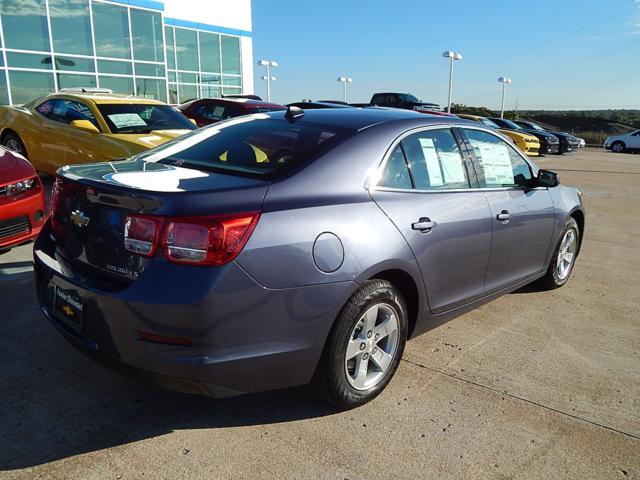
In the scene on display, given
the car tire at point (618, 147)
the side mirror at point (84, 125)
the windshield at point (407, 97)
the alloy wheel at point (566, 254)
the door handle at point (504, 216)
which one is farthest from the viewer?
the car tire at point (618, 147)

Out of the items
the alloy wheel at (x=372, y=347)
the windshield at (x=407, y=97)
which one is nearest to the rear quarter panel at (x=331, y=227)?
the alloy wheel at (x=372, y=347)

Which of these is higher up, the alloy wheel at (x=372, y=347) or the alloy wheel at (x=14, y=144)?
the alloy wheel at (x=14, y=144)

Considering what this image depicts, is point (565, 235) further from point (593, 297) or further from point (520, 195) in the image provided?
point (520, 195)

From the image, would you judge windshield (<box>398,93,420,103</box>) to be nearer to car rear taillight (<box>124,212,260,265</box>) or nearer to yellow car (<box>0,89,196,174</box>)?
yellow car (<box>0,89,196,174</box>)

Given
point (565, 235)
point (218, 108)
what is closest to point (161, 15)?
point (218, 108)

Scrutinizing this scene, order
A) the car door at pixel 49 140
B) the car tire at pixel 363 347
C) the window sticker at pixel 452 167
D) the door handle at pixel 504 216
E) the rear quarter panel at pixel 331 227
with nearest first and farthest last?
1. the rear quarter panel at pixel 331 227
2. the car tire at pixel 363 347
3. the window sticker at pixel 452 167
4. the door handle at pixel 504 216
5. the car door at pixel 49 140

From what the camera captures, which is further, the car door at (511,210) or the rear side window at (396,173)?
the car door at (511,210)

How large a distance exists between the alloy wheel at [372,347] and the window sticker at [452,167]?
103 cm

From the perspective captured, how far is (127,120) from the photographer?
7914 millimetres

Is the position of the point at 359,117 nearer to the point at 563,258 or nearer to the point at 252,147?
the point at 252,147

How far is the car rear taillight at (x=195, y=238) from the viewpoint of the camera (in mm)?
2346

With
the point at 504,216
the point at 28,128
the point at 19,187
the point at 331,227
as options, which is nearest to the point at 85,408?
the point at 331,227

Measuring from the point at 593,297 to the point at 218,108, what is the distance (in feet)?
31.6

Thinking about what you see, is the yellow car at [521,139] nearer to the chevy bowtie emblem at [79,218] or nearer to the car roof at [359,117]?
the car roof at [359,117]
